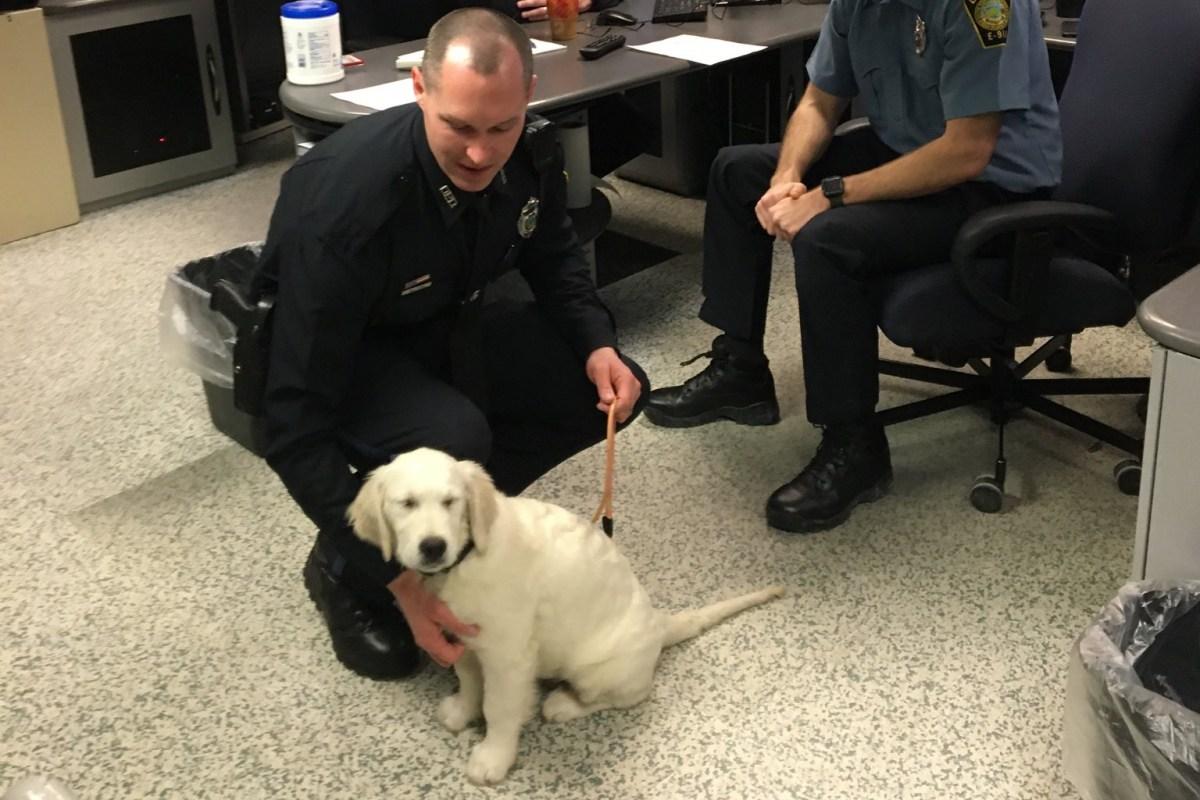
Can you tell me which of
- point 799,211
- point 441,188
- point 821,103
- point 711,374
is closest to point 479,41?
point 441,188

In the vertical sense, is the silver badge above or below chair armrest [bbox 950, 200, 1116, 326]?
above

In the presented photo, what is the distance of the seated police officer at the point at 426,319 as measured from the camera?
5.20 feet

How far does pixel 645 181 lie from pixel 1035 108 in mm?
1901

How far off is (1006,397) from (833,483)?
459 millimetres

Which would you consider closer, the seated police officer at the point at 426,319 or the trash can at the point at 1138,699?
the trash can at the point at 1138,699

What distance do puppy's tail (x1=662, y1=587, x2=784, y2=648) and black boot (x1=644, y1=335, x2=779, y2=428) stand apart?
597mm

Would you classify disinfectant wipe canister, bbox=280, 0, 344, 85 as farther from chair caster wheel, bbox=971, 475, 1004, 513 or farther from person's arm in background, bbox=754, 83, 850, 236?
chair caster wheel, bbox=971, 475, 1004, 513

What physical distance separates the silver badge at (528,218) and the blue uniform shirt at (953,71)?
71 cm

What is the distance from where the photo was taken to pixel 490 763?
1651 mm

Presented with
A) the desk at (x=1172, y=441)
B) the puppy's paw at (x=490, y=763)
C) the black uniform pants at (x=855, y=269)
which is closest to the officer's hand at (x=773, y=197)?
the black uniform pants at (x=855, y=269)

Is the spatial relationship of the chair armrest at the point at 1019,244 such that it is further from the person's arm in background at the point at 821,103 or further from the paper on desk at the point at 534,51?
the paper on desk at the point at 534,51

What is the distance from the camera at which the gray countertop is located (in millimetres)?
1349

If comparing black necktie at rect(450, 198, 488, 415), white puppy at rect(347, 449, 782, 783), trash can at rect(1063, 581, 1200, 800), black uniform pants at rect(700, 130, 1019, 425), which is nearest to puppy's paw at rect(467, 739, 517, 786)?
white puppy at rect(347, 449, 782, 783)

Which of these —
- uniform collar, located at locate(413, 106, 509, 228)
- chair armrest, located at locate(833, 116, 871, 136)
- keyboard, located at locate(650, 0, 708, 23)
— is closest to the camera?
uniform collar, located at locate(413, 106, 509, 228)
